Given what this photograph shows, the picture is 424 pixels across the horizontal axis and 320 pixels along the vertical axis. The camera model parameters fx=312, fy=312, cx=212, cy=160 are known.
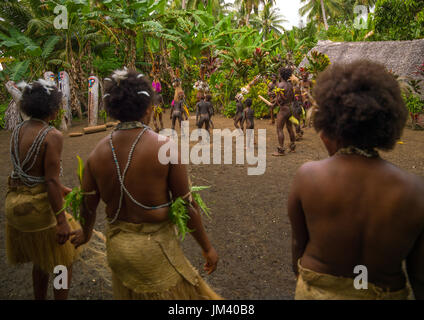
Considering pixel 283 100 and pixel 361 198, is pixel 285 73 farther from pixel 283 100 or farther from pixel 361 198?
pixel 361 198

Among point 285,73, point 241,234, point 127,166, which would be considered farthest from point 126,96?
point 285,73

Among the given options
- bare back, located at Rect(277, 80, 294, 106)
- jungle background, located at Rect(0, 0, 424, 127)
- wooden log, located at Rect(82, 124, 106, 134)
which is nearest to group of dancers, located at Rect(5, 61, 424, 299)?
bare back, located at Rect(277, 80, 294, 106)

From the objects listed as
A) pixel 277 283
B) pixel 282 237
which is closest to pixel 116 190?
pixel 277 283

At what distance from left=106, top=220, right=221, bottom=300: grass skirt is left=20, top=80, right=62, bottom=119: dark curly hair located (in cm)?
115

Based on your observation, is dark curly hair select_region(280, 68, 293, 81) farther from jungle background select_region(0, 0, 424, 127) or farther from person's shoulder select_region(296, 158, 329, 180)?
person's shoulder select_region(296, 158, 329, 180)

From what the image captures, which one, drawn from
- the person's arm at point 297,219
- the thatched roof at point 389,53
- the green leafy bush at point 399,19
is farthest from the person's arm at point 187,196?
the green leafy bush at point 399,19

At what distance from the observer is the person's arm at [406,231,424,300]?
3.98 ft

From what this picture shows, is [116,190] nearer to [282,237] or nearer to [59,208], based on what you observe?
[59,208]

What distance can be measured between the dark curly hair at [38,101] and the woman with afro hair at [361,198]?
1923 mm

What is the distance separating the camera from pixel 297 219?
4.58 feet

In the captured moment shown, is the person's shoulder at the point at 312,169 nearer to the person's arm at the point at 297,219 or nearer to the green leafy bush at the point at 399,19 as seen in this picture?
the person's arm at the point at 297,219

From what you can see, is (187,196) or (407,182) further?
(187,196)

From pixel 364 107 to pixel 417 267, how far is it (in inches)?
26.4

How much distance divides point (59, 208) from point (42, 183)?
0.24m
